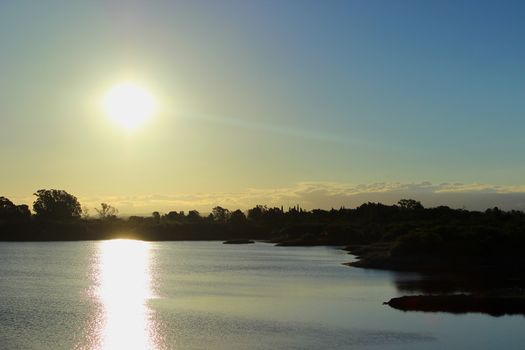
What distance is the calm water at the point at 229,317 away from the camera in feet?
152

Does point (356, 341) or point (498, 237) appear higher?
point (498, 237)

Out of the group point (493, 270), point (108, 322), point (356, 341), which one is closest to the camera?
point (356, 341)

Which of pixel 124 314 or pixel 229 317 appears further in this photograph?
pixel 124 314

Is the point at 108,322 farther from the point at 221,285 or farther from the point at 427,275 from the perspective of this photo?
the point at 427,275

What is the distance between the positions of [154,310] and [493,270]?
69.6m

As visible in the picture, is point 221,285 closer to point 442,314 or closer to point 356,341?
point 442,314

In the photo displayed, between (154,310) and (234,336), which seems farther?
(154,310)

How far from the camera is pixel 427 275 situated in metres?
99.2

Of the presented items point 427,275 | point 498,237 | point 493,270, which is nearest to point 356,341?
point 427,275

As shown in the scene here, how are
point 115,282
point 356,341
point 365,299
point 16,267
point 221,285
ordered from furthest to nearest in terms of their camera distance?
point 16,267
point 115,282
point 221,285
point 365,299
point 356,341

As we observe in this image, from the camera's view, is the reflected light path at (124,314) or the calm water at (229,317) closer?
the calm water at (229,317)

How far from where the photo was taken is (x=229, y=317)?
186 feet

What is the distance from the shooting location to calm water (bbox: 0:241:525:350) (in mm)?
46281

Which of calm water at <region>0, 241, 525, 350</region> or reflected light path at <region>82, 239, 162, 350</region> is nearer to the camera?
calm water at <region>0, 241, 525, 350</region>
